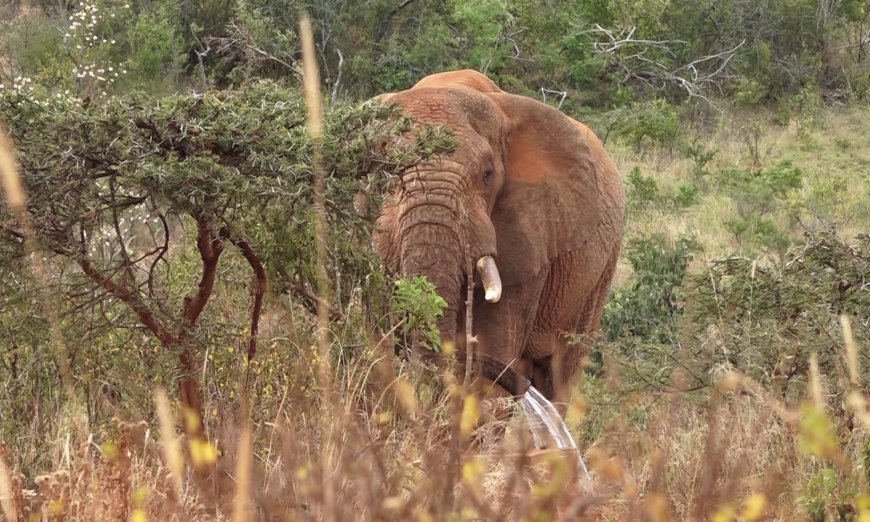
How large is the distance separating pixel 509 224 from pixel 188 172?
287 centimetres

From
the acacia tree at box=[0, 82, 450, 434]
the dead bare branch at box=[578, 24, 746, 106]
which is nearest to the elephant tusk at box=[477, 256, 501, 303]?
the acacia tree at box=[0, 82, 450, 434]

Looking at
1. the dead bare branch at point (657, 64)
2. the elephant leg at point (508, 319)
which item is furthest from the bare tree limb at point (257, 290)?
the dead bare branch at point (657, 64)

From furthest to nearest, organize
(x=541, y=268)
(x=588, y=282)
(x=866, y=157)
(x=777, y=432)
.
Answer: (x=866, y=157) → (x=588, y=282) → (x=541, y=268) → (x=777, y=432)

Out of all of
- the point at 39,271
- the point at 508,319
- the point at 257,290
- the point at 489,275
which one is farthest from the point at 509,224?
the point at 39,271

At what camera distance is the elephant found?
5684 millimetres

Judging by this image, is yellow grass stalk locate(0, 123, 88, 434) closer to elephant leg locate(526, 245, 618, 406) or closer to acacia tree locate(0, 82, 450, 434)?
acacia tree locate(0, 82, 450, 434)

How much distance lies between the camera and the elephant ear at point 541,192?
6.36 meters

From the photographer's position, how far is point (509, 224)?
638 centimetres

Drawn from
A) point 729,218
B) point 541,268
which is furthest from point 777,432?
point 729,218

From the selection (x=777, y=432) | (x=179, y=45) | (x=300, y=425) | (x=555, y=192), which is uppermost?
(x=179, y=45)

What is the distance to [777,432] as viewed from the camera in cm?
413

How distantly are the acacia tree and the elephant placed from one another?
112cm

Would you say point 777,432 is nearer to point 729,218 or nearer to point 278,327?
point 278,327

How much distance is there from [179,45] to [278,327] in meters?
10.5
